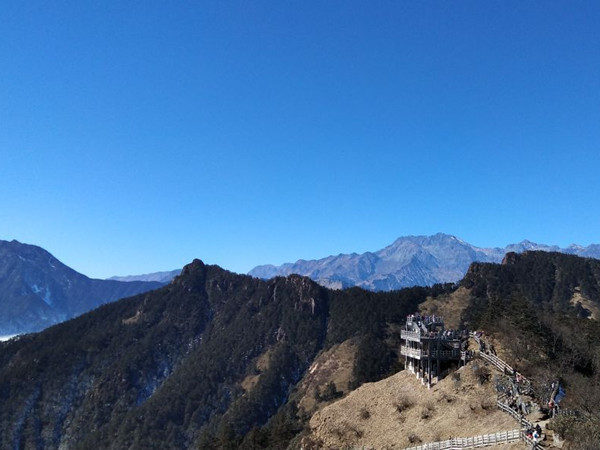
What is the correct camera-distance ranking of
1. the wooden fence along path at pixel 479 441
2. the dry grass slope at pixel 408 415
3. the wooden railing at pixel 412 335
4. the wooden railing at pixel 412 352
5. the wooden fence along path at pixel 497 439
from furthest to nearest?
the wooden railing at pixel 412 335 < the wooden railing at pixel 412 352 < the dry grass slope at pixel 408 415 < the wooden fence along path at pixel 479 441 < the wooden fence along path at pixel 497 439

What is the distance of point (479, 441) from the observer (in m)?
44.2

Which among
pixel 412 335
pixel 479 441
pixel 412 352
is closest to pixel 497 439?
pixel 479 441

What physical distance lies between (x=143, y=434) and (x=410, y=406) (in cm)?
16850

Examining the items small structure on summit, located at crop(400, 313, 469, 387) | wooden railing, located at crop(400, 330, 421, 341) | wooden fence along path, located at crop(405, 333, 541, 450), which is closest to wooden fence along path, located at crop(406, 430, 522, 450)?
wooden fence along path, located at crop(405, 333, 541, 450)

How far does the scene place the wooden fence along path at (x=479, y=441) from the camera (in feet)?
140

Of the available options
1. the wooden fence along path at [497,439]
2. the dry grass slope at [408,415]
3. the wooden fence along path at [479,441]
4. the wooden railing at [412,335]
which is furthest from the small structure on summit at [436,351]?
the wooden fence along path at [479,441]

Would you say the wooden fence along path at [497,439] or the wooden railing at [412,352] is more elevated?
the wooden railing at [412,352]

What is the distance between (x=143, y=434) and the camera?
198375mm

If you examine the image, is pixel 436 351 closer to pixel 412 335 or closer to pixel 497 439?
pixel 412 335

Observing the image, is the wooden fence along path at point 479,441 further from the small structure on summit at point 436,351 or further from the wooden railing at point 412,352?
the wooden railing at point 412,352

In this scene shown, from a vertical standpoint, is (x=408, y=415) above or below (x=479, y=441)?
below

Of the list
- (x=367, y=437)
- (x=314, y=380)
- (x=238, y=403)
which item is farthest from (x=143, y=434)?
(x=367, y=437)

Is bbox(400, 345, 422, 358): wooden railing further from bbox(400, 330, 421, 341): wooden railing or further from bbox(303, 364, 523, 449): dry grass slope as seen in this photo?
bbox(303, 364, 523, 449): dry grass slope

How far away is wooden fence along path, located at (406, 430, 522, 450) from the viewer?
42594 mm
